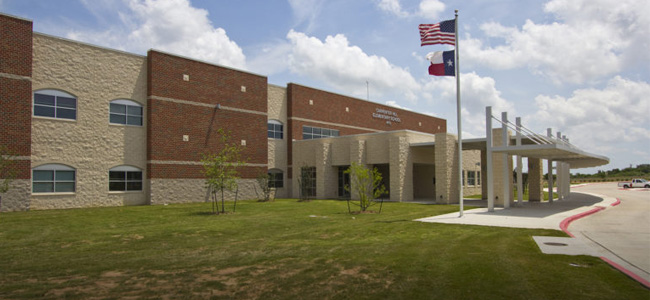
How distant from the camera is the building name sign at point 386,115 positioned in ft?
156

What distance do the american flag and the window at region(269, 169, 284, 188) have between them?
2087 centimetres

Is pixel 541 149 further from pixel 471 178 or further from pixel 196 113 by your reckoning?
pixel 196 113

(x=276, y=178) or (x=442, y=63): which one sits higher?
(x=442, y=63)

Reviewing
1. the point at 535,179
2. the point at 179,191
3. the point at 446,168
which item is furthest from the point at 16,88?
the point at 535,179

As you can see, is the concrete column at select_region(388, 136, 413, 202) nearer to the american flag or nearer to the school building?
the school building

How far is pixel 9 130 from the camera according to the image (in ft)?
73.2

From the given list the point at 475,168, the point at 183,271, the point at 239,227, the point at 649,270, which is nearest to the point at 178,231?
the point at 239,227

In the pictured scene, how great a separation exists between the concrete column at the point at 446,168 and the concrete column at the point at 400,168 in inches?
97.4

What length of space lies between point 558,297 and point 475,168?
118 feet

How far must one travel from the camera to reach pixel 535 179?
30422 mm

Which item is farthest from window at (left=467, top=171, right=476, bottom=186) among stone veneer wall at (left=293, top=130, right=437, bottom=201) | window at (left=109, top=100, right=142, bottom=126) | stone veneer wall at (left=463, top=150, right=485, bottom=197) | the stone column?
window at (left=109, top=100, right=142, bottom=126)

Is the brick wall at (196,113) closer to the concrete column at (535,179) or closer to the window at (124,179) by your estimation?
the window at (124,179)

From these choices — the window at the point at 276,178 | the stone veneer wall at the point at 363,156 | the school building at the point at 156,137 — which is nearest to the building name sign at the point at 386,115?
the school building at the point at 156,137

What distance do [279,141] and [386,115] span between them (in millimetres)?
16137
